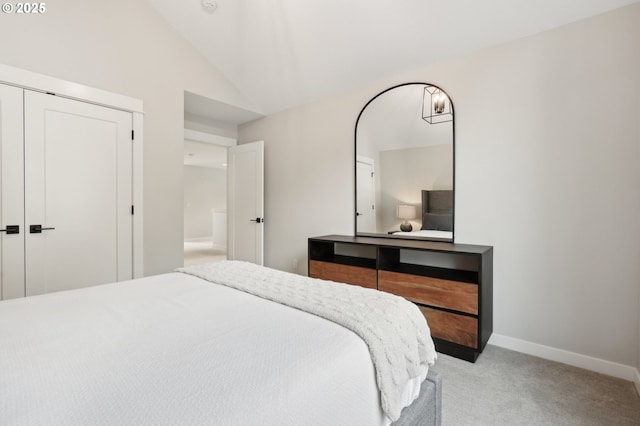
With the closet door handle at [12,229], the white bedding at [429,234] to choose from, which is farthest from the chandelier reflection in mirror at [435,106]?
the closet door handle at [12,229]

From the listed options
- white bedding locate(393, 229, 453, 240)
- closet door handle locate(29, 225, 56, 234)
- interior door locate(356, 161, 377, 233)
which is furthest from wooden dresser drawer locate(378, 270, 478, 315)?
closet door handle locate(29, 225, 56, 234)

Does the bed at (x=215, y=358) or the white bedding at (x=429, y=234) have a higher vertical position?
the white bedding at (x=429, y=234)

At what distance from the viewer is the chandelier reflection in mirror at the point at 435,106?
274cm

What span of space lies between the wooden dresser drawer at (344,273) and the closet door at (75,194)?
183 cm

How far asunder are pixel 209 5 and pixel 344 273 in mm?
2864

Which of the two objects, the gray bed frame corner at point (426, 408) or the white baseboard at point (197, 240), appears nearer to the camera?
the gray bed frame corner at point (426, 408)

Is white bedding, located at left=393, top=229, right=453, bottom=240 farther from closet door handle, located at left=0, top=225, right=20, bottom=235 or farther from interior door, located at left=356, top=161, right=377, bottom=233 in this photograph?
closet door handle, located at left=0, top=225, right=20, bottom=235

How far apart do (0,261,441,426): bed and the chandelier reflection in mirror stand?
201 cm

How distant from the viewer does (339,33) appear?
9.29 feet

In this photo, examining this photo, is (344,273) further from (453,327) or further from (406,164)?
(406,164)

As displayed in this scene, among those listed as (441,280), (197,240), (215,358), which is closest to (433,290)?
(441,280)

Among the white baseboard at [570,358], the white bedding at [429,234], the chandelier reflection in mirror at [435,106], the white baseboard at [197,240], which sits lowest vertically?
the white baseboard at [570,358]

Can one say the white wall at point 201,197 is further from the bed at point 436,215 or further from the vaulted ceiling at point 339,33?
the bed at point 436,215

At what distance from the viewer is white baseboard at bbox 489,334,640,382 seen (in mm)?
2008
